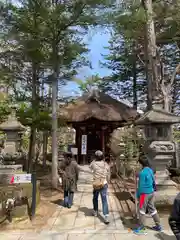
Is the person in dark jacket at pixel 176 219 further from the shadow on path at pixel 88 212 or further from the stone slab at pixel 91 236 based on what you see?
the shadow on path at pixel 88 212

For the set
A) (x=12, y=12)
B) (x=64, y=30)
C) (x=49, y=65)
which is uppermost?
(x=12, y=12)

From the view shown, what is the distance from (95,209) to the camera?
6602 millimetres

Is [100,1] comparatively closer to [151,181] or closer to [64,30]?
[64,30]

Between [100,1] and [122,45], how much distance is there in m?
10.5

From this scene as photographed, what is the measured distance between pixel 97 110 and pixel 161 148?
867cm

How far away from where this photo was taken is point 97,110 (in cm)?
1512

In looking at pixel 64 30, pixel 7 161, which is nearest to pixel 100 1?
pixel 64 30

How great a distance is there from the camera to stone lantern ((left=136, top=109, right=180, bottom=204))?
6621mm

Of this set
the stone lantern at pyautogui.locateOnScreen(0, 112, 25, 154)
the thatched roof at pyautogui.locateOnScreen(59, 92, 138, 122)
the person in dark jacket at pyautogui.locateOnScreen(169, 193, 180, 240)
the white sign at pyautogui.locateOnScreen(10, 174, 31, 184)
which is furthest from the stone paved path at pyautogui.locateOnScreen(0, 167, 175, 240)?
the thatched roof at pyautogui.locateOnScreen(59, 92, 138, 122)

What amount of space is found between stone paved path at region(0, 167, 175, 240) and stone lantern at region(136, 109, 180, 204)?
142 centimetres

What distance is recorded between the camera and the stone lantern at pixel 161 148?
6.62 meters

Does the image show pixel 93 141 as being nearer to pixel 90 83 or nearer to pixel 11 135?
pixel 90 83

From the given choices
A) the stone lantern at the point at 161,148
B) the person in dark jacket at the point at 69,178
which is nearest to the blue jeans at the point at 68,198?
the person in dark jacket at the point at 69,178

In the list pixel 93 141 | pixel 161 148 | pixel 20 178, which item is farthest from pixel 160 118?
pixel 93 141
